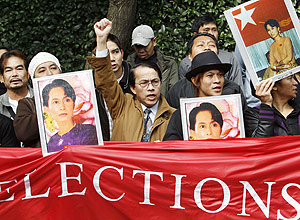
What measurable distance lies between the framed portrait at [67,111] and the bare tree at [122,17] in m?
4.17

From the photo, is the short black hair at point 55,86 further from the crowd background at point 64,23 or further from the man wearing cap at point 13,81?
the crowd background at point 64,23

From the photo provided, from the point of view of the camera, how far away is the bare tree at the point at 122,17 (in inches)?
320

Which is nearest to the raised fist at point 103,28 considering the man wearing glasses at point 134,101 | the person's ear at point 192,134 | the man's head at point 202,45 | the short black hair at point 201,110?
the man wearing glasses at point 134,101

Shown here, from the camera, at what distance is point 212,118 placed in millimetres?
4082

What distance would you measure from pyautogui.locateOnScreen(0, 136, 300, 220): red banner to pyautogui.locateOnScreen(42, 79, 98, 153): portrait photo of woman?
85 mm

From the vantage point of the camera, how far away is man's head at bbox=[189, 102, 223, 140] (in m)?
4.07

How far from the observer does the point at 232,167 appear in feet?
12.7

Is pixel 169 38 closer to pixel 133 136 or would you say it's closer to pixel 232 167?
pixel 133 136

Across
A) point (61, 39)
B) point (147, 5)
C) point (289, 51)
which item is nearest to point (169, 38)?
point (147, 5)

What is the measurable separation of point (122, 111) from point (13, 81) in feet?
3.89

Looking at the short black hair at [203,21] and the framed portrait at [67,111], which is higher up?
the short black hair at [203,21]

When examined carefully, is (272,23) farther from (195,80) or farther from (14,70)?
(14,70)

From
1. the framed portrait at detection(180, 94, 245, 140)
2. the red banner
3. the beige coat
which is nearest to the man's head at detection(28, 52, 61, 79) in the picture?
the beige coat

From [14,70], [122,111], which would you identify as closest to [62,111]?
[122,111]
